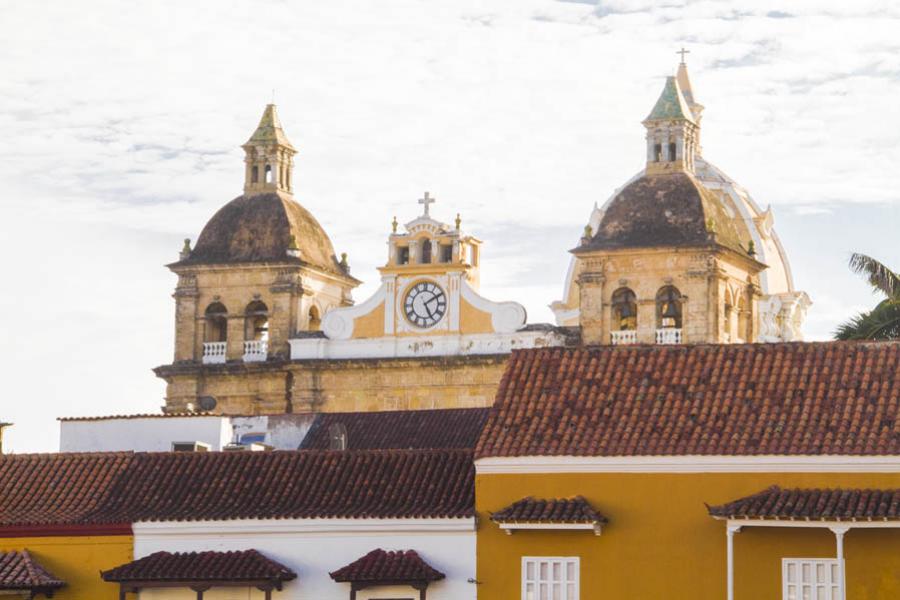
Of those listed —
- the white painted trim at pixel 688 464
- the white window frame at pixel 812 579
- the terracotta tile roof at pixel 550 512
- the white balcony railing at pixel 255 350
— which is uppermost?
the white balcony railing at pixel 255 350

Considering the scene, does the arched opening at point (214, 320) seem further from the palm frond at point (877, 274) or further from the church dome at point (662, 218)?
the palm frond at point (877, 274)

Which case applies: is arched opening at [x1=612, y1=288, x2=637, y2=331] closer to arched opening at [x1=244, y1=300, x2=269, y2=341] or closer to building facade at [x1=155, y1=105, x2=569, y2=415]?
building facade at [x1=155, y1=105, x2=569, y2=415]

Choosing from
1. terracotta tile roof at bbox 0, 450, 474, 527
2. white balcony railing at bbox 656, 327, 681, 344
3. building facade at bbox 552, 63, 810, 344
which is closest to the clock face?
building facade at bbox 552, 63, 810, 344

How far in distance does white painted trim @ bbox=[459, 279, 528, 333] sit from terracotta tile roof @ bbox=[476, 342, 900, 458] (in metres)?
24.2

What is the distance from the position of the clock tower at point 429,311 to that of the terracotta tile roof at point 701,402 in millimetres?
23969

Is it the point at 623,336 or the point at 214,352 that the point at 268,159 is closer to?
the point at 214,352

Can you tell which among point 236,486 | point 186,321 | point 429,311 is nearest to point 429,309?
point 429,311

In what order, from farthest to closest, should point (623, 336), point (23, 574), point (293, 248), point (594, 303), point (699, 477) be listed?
point (293, 248) < point (594, 303) < point (623, 336) < point (23, 574) < point (699, 477)

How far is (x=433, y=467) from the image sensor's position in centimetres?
3528

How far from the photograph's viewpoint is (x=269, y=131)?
213ft

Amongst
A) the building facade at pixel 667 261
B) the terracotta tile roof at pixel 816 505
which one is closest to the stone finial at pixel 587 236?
the building facade at pixel 667 261

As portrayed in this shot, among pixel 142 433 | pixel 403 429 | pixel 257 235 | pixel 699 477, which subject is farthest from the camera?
pixel 257 235

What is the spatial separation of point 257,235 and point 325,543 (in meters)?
29.2

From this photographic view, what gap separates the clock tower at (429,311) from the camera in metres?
59.5
